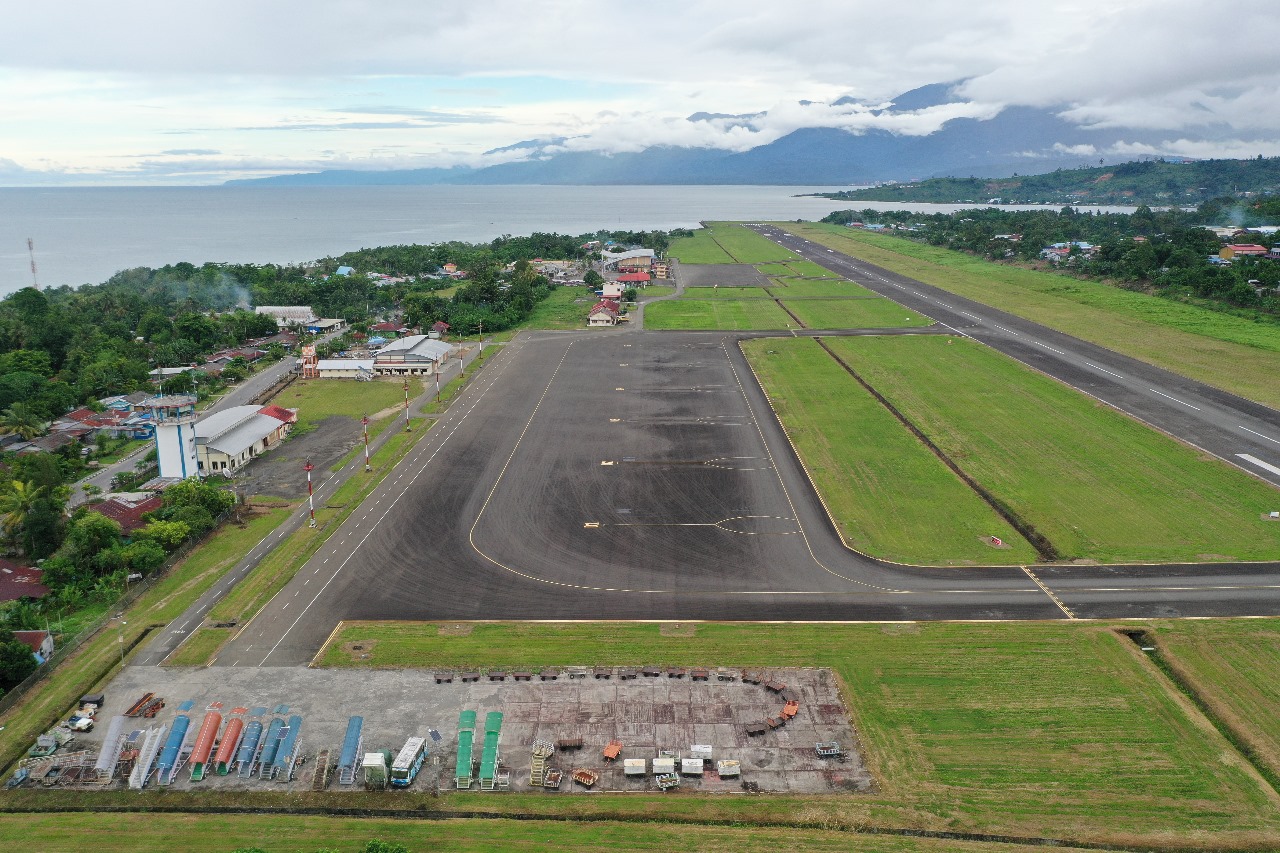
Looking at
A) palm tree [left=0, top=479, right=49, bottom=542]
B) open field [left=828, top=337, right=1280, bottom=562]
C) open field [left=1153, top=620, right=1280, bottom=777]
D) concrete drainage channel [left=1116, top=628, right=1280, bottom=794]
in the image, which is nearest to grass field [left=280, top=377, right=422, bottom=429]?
palm tree [left=0, top=479, right=49, bottom=542]

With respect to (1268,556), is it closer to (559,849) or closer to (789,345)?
(559,849)

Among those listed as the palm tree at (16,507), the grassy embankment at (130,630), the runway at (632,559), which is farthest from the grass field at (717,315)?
the palm tree at (16,507)

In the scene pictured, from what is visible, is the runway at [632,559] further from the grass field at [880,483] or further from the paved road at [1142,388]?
the paved road at [1142,388]

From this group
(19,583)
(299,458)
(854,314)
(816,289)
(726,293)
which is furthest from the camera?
(816,289)

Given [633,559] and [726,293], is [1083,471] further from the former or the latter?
[726,293]

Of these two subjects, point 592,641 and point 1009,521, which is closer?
point 592,641

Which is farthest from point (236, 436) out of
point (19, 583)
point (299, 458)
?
point (19, 583)

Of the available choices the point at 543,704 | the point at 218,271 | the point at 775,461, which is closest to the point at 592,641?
the point at 543,704
